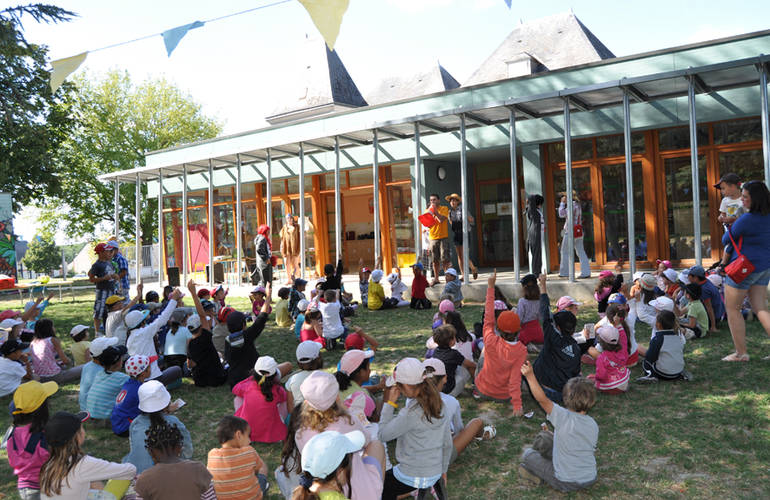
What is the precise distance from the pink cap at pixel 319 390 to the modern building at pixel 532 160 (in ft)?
26.5

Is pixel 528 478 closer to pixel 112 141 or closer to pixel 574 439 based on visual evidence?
pixel 574 439

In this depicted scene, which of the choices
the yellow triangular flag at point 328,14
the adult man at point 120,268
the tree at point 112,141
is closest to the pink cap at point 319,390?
the yellow triangular flag at point 328,14

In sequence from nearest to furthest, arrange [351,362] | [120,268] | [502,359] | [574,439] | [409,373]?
[409,373], [574,439], [351,362], [502,359], [120,268]

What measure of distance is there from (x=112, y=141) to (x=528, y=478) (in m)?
41.5

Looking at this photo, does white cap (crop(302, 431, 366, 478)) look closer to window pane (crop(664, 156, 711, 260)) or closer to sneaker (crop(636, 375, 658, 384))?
sneaker (crop(636, 375, 658, 384))

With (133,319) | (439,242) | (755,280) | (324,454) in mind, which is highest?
(439,242)

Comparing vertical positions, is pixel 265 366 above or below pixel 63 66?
below

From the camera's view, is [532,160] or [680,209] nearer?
[680,209]

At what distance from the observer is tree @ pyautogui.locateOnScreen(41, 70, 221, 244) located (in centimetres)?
3856

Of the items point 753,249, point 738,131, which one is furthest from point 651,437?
point 738,131

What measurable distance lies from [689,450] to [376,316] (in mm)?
7338

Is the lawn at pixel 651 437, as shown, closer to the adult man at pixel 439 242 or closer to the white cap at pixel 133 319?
the white cap at pixel 133 319

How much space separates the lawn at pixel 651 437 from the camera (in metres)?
3.89

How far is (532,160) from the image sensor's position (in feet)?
47.4
